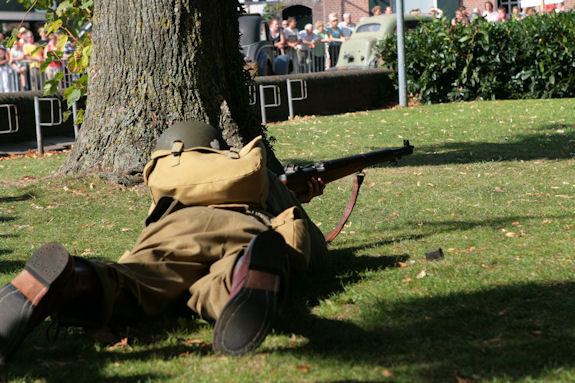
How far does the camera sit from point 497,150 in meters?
10.5

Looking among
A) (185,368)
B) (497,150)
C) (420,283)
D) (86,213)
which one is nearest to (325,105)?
(497,150)

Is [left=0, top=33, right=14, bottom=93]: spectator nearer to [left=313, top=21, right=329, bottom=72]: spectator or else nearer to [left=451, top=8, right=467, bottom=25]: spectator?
[left=313, top=21, right=329, bottom=72]: spectator

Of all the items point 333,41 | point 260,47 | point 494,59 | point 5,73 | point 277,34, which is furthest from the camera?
point 333,41

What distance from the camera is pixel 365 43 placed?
21.9 m

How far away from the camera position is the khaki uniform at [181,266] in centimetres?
338

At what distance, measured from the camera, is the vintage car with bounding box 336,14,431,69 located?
21.7 meters

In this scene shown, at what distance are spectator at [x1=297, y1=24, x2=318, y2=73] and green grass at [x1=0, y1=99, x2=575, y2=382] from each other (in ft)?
40.4

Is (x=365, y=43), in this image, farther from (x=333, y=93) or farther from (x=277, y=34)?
(x=333, y=93)

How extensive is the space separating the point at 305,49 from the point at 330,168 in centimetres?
1775

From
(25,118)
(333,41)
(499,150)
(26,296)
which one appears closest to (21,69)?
(25,118)

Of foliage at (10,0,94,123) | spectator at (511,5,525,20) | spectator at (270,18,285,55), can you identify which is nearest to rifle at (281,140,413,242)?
foliage at (10,0,94,123)

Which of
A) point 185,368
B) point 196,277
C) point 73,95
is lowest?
point 185,368

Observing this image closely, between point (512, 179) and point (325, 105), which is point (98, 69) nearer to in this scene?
point (512, 179)

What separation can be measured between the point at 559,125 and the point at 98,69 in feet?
26.9
